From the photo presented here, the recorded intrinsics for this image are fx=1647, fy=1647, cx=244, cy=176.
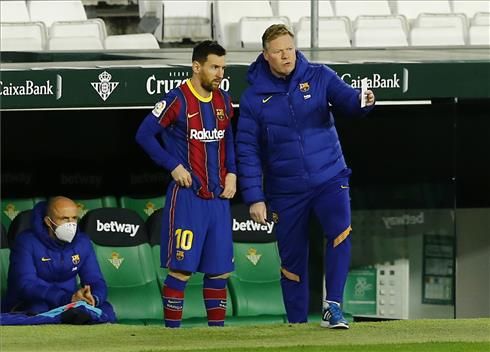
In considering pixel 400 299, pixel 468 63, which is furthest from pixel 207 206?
pixel 400 299

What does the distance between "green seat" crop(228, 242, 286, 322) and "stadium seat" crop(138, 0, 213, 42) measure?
2.75m

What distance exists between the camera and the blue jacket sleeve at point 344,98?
8047 mm

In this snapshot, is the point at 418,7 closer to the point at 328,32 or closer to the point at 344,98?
the point at 328,32

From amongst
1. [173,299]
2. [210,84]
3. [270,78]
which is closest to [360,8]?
[210,84]

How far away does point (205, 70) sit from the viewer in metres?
8.70

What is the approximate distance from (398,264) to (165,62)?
2.41 meters

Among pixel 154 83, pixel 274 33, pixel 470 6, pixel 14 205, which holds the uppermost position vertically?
pixel 470 6

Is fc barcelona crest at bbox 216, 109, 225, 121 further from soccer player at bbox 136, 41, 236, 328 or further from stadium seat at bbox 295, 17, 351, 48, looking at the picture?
stadium seat at bbox 295, 17, 351, 48

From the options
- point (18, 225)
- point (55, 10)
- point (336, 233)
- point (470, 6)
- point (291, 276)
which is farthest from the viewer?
point (470, 6)

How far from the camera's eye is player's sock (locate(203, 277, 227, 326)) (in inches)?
352

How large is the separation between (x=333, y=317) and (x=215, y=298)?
41.9 inches

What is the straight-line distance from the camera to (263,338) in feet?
25.6

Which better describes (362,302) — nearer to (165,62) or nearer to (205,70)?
(165,62)

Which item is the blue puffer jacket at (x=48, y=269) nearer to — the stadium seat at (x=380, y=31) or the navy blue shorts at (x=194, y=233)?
the navy blue shorts at (x=194, y=233)
